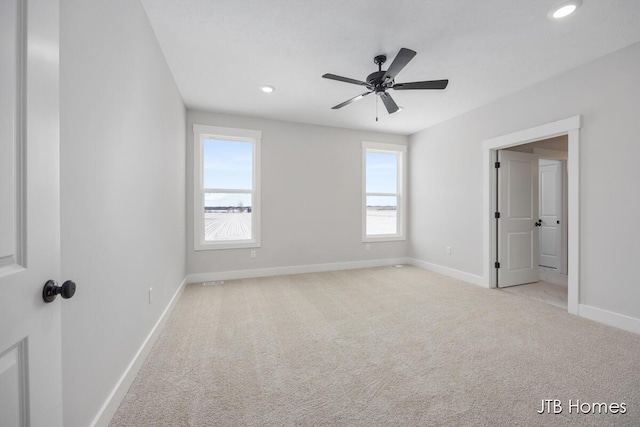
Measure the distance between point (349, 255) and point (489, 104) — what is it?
3277 mm

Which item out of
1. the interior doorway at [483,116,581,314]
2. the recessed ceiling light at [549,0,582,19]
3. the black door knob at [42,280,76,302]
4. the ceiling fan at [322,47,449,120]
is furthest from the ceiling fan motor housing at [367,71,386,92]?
the black door knob at [42,280,76,302]

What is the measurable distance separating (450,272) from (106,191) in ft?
15.5

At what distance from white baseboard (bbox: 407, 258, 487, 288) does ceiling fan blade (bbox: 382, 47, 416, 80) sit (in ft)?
10.6

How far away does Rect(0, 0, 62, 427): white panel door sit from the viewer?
644 millimetres

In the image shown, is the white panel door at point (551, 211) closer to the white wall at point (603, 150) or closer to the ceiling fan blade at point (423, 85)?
the white wall at point (603, 150)

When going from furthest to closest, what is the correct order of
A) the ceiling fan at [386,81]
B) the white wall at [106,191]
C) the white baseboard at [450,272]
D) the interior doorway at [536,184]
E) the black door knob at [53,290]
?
the white baseboard at [450,272]
the interior doorway at [536,184]
the ceiling fan at [386,81]
the white wall at [106,191]
the black door knob at [53,290]

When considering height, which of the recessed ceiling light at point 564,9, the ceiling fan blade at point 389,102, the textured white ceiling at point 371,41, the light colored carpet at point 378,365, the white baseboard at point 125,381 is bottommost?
the light colored carpet at point 378,365

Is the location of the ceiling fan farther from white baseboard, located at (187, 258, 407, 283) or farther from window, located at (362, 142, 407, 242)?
white baseboard, located at (187, 258, 407, 283)

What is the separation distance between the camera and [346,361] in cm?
204

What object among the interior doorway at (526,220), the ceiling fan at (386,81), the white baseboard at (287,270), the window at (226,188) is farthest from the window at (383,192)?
the ceiling fan at (386,81)

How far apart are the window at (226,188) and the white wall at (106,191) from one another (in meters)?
1.81

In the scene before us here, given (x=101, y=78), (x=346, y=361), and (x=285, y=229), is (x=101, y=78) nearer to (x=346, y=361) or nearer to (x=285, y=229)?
(x=346, y=361)

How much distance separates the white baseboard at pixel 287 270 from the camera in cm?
424

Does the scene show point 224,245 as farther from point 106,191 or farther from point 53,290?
point 53,290
